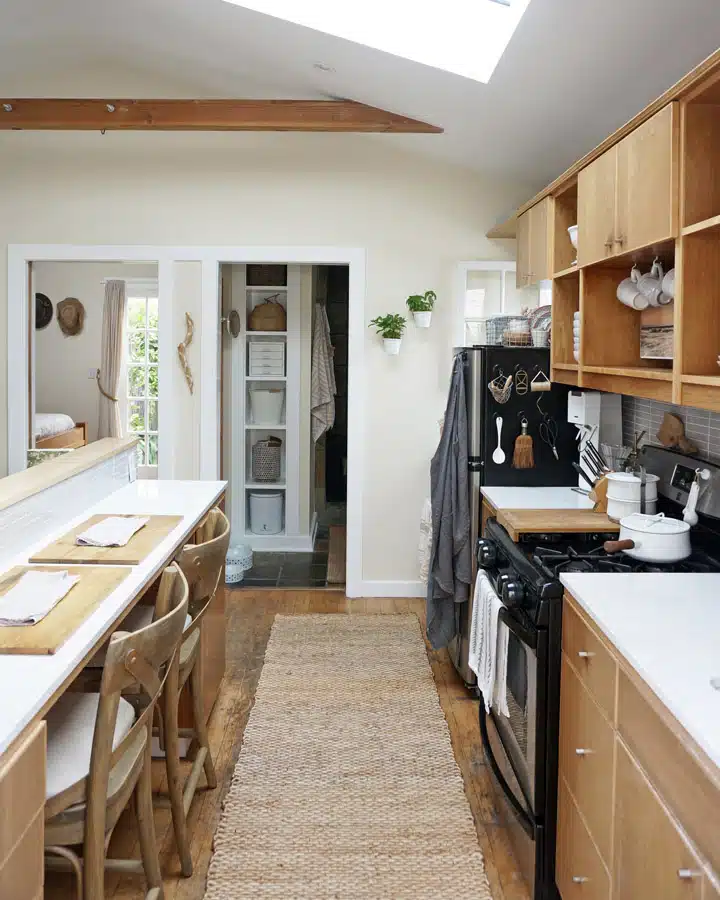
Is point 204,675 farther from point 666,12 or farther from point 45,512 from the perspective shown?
point 666,12

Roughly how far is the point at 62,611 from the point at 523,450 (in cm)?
214

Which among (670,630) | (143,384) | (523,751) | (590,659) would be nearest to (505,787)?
(523,751)

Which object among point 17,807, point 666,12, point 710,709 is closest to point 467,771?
point 710,709

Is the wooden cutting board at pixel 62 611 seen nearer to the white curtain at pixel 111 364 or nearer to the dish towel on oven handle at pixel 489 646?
the dish towel on oven handle at pixel 489 646

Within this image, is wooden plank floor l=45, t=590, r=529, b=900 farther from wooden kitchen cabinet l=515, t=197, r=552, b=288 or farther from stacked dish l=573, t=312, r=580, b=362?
wooden kitchen cabinet l=515, t=197, r=552, b=288

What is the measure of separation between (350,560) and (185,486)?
162 centimetres

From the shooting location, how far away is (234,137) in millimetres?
4594

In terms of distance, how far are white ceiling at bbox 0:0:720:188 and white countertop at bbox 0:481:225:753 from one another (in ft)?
6.57

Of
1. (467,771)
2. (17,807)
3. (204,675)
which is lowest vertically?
(467,771)

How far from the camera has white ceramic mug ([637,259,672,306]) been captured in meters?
2.37

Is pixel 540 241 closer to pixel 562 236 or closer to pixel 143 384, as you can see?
pixel 562 236

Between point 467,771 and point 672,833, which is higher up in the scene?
point 672,833

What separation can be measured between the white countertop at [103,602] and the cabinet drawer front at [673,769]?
103 centimetres

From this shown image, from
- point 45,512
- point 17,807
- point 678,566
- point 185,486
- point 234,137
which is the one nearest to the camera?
point 17,807
